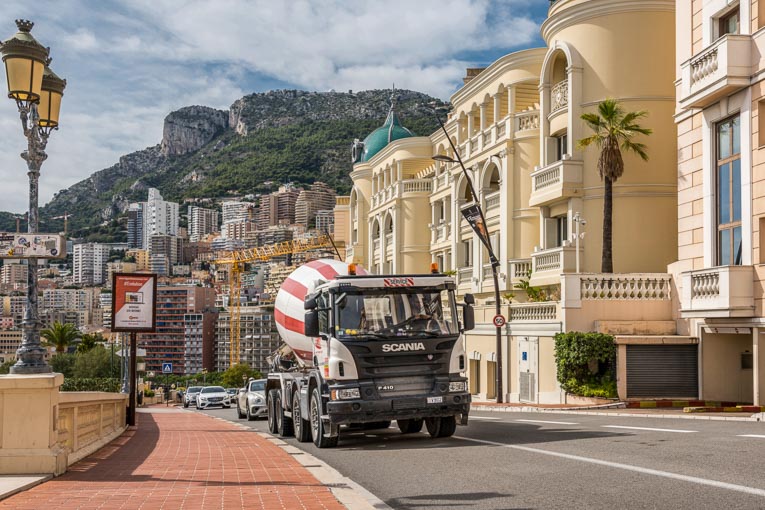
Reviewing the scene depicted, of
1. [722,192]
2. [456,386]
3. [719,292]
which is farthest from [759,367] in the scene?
[456,386]

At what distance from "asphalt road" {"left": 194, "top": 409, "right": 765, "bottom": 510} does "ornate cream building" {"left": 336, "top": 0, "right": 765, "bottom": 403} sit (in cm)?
887

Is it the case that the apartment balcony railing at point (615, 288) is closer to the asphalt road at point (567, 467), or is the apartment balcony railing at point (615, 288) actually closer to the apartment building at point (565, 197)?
the apartment building at point (565, 197)

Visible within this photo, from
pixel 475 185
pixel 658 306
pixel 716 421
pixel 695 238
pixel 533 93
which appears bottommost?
pixel 716 421

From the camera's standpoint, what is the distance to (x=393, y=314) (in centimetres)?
1453

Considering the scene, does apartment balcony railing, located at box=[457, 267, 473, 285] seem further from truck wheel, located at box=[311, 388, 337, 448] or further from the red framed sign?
truck wheel, located at box=[311, 388, 337, 448]

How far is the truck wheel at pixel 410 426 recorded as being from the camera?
1688 centimetres

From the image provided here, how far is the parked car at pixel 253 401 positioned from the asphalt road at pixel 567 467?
12728mm

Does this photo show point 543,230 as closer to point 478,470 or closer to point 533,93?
point 533,93

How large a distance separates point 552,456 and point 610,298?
16.4m

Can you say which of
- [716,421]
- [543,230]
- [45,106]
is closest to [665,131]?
[543,230]

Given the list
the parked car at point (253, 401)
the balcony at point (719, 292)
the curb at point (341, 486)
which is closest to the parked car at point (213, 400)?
the parked car at point (253, 401)

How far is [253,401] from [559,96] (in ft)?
52.5

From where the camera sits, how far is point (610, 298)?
27016 mm

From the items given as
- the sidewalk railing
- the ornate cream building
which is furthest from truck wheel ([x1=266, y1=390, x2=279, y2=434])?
the ornate cream building
